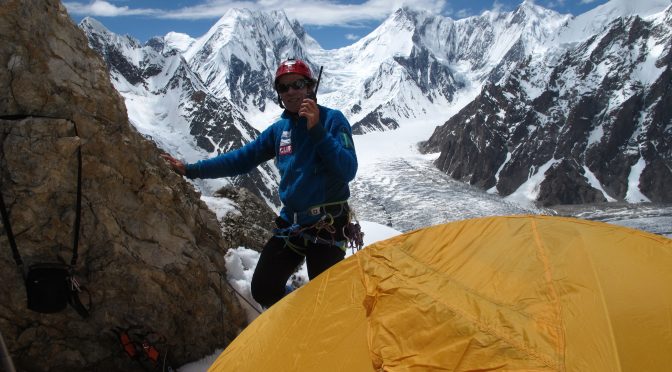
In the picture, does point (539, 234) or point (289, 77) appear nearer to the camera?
point (539, 234)

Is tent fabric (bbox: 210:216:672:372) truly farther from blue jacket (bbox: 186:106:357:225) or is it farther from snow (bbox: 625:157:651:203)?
snow (bbox: 625:157:651:203)

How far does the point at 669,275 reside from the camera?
4336 mm

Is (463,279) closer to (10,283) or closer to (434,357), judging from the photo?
(434,357)

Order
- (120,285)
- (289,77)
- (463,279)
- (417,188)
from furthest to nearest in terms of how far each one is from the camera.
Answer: (417,188)
(120,285)
(289,77)
(463,279)

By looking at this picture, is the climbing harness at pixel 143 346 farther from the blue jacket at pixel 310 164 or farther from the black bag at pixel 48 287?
the blue jacket at pixel 310 164

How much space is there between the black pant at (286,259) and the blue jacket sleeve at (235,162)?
96 centimetres

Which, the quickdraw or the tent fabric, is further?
the quickdraw

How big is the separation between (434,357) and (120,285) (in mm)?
4137

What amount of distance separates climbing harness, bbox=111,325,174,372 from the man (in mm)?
1427

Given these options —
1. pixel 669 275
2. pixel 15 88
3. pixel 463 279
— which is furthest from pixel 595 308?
pixel 15 88

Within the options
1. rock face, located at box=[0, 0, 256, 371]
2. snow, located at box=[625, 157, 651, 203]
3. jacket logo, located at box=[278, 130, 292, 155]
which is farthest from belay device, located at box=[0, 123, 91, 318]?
snow, located at box=[625, 157, 651, 203]

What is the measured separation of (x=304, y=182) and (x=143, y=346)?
9.34ft

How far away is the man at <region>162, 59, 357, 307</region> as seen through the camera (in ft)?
17.9

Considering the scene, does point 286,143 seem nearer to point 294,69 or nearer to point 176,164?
point 294,69
